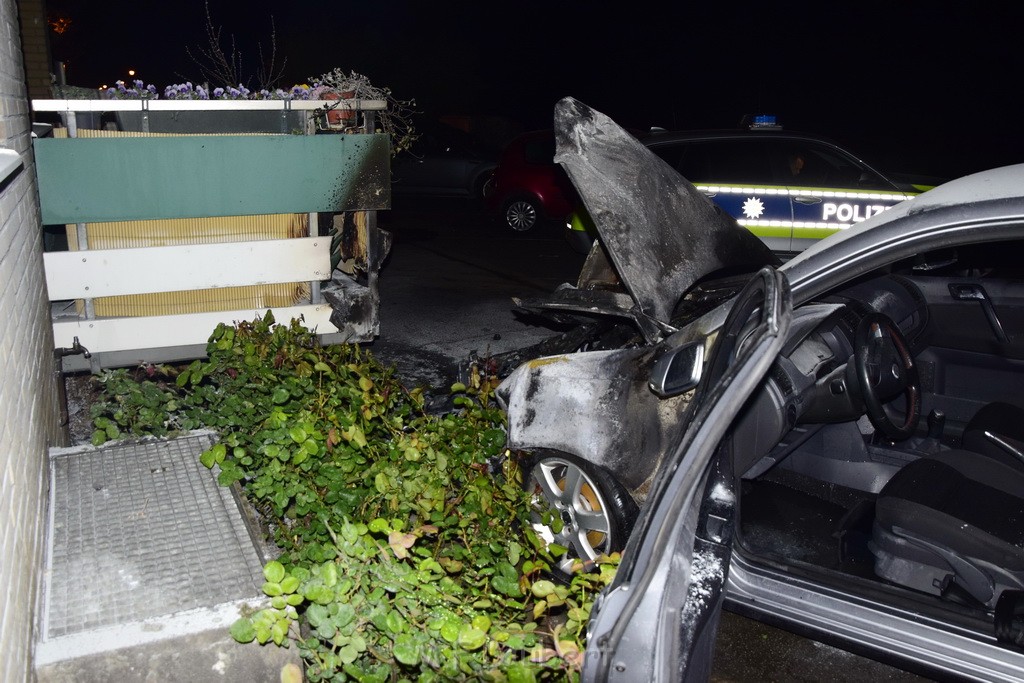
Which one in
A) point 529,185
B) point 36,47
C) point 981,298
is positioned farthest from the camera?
point 529,185

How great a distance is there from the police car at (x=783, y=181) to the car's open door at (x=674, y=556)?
6.40 meters

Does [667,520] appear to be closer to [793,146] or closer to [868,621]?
[868,621]

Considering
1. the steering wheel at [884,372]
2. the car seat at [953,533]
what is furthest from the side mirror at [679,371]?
the steering wheel at [884,372]

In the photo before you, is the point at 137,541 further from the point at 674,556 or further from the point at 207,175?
the point at 207,175

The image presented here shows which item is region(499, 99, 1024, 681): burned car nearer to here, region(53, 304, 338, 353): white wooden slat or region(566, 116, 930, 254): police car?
region(53, 304, 338, 353): white wooden slat

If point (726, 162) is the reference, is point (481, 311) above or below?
below

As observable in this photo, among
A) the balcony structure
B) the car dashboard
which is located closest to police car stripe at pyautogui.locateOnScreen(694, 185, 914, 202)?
the balcony structure

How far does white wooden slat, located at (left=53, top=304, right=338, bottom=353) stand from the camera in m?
5.32

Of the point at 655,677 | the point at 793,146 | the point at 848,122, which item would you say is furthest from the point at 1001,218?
the point at 848,122

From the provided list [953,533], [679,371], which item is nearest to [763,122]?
[953,533]

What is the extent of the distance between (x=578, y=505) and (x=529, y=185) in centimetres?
1027

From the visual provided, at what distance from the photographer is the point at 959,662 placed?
2.27 meters

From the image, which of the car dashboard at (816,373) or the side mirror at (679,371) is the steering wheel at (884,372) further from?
the side mirror at (679,371)

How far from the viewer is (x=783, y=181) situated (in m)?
8.35
